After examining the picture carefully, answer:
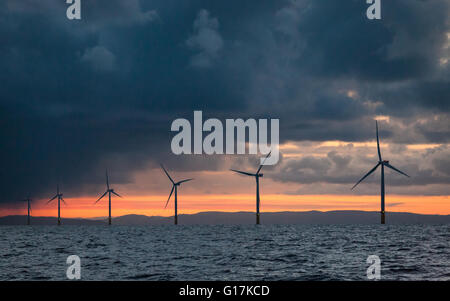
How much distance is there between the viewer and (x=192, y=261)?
196 feet
